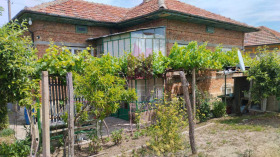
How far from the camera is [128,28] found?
39.9 feet

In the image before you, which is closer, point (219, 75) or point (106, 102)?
point (106, 102)

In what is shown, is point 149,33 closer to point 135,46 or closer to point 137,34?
point 137,34

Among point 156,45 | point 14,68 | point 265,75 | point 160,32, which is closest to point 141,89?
point 156,45

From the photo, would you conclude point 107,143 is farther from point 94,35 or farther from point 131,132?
point 94,35

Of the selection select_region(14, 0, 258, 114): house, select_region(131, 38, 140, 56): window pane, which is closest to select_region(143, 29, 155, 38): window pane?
select_region(14, 0, 258, 114): house

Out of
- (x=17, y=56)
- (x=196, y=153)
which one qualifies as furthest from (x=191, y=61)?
(x=17, y=56)

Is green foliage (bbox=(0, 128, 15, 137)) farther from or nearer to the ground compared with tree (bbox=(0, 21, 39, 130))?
nearer to the ground

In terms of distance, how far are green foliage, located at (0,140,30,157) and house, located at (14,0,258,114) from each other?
4.53 m

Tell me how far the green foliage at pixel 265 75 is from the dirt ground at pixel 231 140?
3.78 feet

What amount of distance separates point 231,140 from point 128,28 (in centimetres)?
821

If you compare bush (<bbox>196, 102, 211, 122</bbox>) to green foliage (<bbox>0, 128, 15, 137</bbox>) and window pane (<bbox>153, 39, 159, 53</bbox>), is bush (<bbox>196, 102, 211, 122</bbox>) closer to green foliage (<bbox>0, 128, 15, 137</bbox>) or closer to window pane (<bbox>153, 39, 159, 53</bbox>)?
window pane (<bbox>153, 39, 159, 53</bbox>)

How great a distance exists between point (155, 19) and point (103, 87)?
6338 millimetres

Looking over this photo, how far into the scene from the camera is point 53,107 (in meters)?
5.93

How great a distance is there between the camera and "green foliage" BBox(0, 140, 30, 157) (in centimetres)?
498
